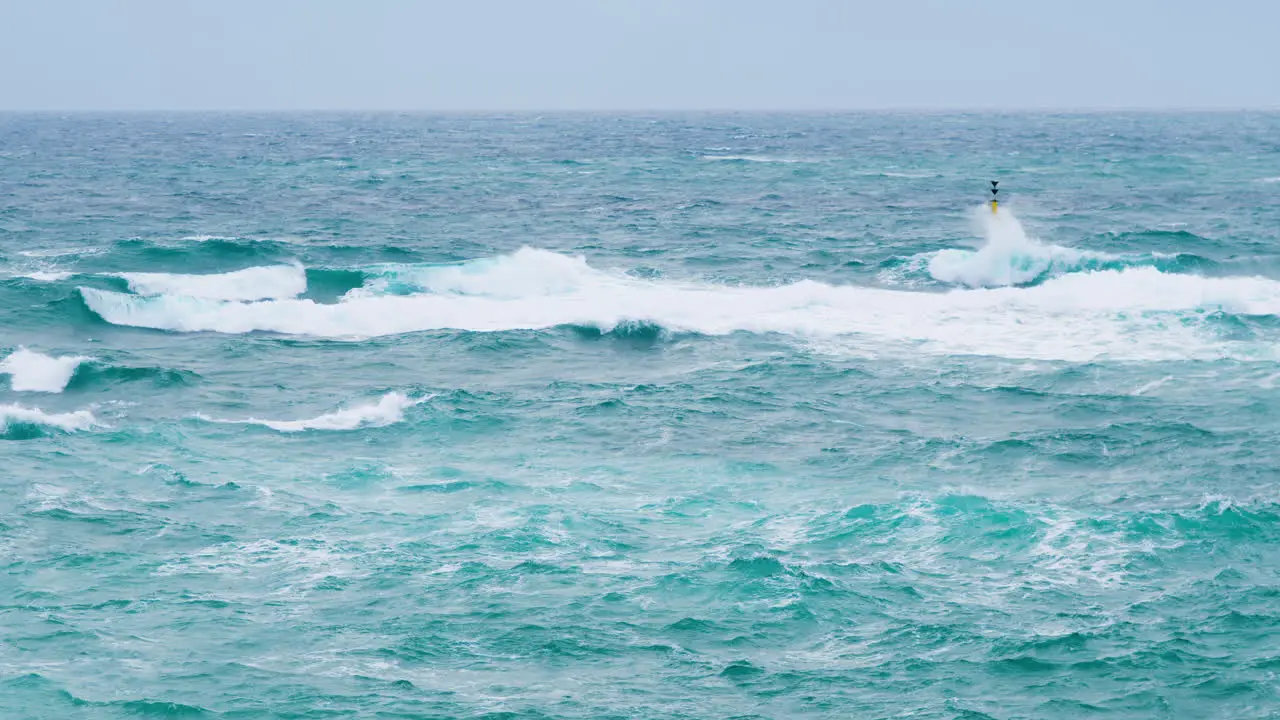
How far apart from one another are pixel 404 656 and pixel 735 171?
8484cm

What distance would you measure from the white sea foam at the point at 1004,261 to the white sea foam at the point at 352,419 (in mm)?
26728

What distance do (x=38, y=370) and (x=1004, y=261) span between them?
37353 millimetres

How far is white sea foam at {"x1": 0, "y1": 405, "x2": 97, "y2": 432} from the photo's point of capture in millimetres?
34500

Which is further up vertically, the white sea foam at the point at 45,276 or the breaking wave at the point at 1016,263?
the white sea foam at the point at 45,276

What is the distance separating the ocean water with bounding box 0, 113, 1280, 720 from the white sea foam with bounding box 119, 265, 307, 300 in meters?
0.27

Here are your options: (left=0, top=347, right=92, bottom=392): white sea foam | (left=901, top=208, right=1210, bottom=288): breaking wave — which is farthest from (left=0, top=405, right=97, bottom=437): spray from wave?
(left=901, top=208, right=1210, bottom=288): breaking wave

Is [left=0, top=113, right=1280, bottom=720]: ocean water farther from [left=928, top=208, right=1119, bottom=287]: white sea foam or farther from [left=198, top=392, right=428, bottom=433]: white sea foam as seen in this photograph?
[left=928, top=208, right=1119, bottom=287]: white sea foam

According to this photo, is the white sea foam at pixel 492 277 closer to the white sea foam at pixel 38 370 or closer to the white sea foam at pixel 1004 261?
the white sea foam at pixel 38 370

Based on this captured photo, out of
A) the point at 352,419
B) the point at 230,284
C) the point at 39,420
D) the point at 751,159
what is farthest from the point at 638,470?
the point at 751,159

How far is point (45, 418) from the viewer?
115 ft

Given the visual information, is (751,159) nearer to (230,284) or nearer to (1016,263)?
(1016,263)

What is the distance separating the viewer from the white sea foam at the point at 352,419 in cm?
3478

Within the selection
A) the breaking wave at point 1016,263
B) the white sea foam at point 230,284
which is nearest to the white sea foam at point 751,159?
the breaking wave at point 1016,263

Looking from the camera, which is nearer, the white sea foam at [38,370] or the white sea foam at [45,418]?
the white sea foam at [45,418]
